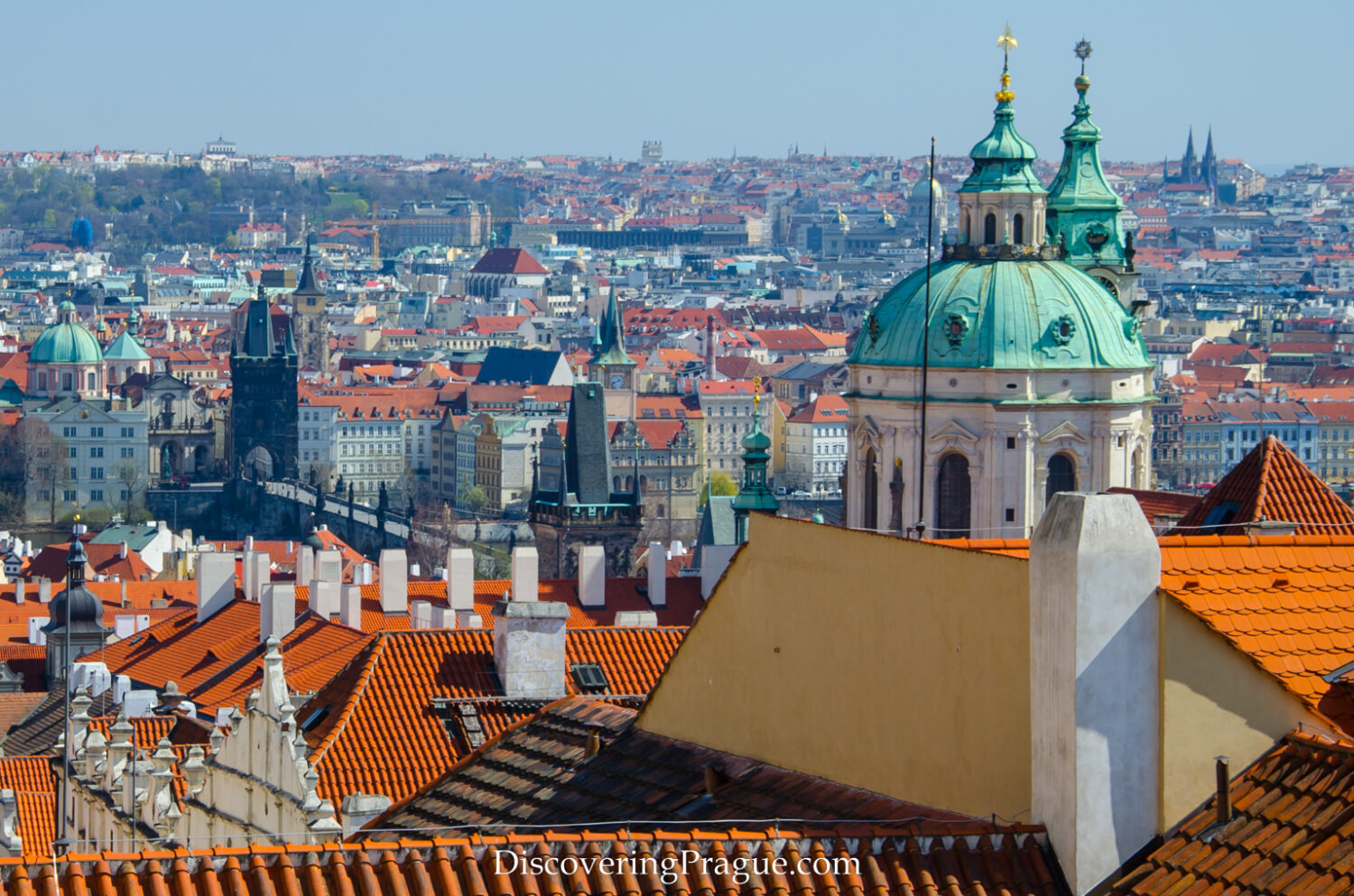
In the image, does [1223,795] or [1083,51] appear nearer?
[1223,795]

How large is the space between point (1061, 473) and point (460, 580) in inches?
243

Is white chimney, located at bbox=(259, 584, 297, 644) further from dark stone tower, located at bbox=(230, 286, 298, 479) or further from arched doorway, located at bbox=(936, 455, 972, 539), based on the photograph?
dark stone tower, located at bbox=(230, 286, 298, 479)

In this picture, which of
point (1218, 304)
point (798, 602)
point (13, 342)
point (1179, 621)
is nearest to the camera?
point (1179, 621)

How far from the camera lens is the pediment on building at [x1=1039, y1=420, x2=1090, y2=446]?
3009 centimetres

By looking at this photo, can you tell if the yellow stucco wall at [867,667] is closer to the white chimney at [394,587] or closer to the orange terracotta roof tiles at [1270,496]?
the orange terracotta roof tiles at [1270,496]

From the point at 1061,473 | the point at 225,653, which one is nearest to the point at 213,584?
the point at 225,653

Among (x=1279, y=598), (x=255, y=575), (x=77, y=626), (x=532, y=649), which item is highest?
(x=1279, y=598)

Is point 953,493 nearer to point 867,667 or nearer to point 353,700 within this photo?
point 353,700

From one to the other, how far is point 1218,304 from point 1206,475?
57062 millimetres

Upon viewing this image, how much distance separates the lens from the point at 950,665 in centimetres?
769

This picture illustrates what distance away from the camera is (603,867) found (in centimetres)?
684

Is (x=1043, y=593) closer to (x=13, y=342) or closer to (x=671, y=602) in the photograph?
(x=671, y=602)

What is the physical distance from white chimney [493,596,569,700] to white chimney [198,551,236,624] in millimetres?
17238

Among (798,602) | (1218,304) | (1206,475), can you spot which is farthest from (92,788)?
(1218,304)
